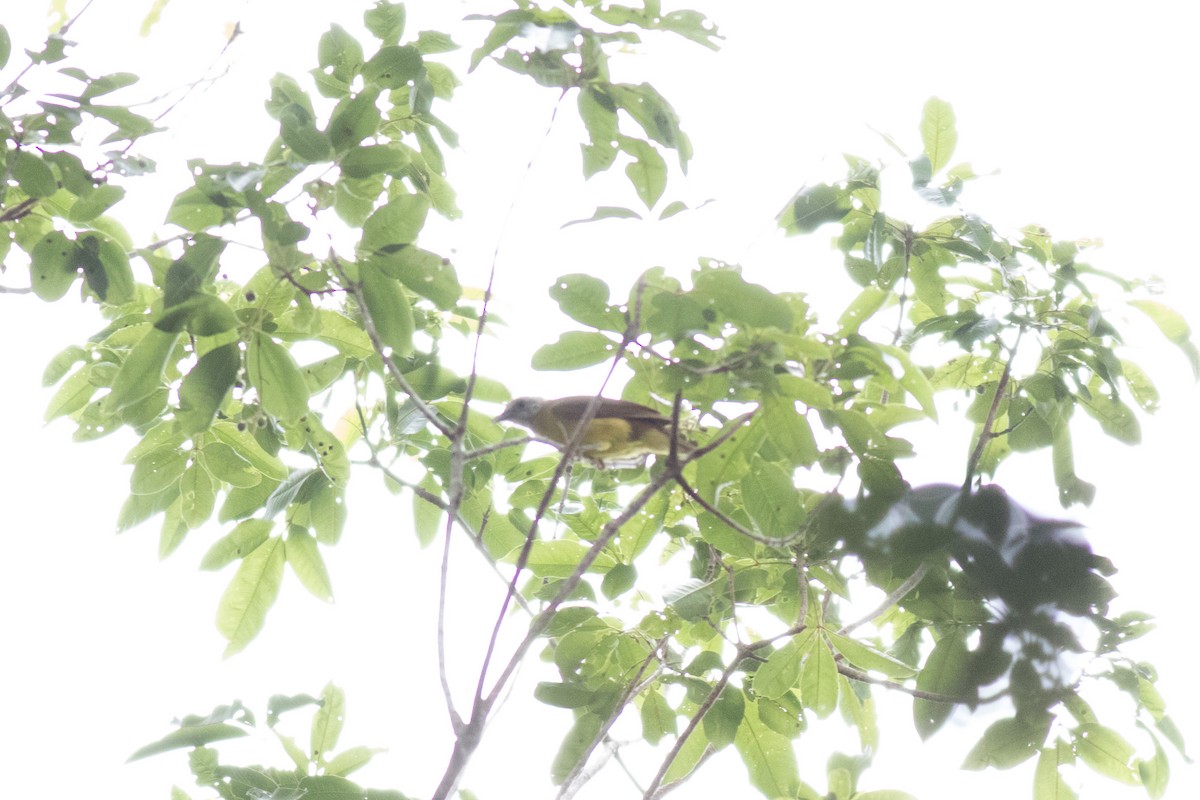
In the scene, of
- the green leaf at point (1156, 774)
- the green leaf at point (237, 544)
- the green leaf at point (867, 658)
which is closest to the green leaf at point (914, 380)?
the green leaf at point (867, 658)

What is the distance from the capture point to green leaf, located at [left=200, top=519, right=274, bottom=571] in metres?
3.17

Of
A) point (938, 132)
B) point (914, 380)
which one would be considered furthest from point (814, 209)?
point (914, 380)

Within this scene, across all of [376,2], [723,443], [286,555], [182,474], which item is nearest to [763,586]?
[723,443]

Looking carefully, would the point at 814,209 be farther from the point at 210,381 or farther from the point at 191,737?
the point at 191,737

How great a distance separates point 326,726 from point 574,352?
1.18m

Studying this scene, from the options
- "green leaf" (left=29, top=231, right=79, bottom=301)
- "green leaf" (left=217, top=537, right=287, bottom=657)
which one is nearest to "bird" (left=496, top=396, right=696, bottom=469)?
"green leaf" (left=217, top=537, right=287, bottom=657)

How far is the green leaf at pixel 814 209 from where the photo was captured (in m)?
3.21

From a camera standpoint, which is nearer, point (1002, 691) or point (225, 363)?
point (225, 363)

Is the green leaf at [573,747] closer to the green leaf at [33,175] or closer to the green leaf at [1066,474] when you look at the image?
the green leaf at [1066,474]

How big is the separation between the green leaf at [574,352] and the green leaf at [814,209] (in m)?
0.90

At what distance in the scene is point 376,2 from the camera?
297 centimetres

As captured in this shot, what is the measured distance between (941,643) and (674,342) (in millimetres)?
1200

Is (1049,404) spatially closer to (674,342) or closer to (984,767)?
(984,767)

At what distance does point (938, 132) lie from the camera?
3.32 m
